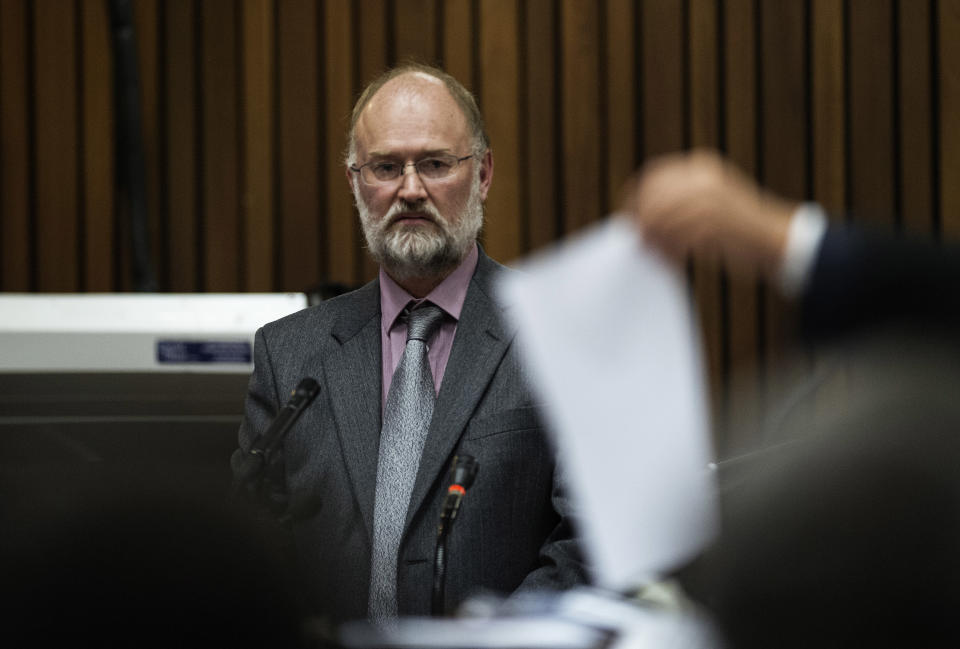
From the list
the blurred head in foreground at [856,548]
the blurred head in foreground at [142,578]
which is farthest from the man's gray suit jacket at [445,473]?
the blurred head in foreground at [856,548]

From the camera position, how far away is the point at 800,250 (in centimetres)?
71

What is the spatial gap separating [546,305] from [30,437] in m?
1.13

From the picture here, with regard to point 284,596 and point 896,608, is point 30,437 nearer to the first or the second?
→ point 284,596

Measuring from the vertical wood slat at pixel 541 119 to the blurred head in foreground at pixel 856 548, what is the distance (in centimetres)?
279

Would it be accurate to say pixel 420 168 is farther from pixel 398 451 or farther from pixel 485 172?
pixel 398 451

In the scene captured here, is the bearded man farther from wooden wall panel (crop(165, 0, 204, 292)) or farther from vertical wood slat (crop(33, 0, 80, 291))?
vertical wood slat (crop(33, 0, 80, 291))

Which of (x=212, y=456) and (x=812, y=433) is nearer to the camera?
(x=812, y=433)

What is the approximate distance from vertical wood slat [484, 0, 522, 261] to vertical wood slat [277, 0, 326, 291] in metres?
0.59

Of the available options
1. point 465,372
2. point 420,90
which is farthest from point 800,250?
point 420,90

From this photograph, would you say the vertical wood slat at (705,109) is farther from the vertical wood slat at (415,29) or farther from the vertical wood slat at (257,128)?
the vertical wood slat at (257,128)

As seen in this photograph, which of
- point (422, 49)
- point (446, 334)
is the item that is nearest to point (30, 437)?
point (446, 334)

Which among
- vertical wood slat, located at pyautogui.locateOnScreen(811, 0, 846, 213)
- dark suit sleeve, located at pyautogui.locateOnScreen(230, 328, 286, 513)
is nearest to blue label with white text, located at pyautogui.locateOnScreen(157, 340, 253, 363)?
dark suit sleeve, located at pyautogui.locateOnScreen(230, 328, 286, 513)

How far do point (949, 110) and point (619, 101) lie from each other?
110 centimetres

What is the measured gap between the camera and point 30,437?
1.54 m
